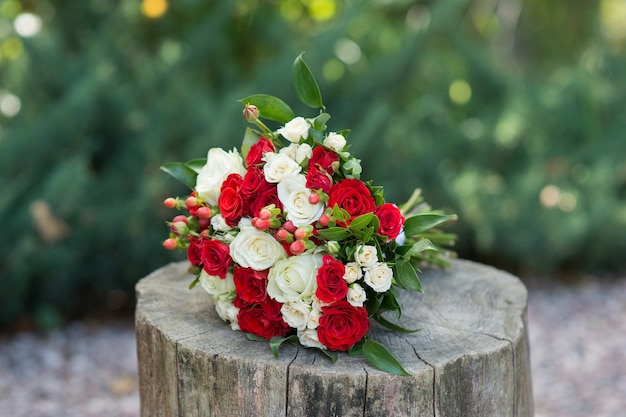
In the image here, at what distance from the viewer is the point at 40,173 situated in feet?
10.7

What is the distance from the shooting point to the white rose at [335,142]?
1.46 metres

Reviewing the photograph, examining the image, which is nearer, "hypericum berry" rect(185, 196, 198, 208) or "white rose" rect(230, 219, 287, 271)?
"white rose" rect(230, 219, 287, 271)

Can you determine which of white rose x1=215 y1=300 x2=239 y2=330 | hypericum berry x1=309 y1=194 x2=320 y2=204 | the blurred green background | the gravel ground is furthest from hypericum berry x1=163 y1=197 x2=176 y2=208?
the blurred green background

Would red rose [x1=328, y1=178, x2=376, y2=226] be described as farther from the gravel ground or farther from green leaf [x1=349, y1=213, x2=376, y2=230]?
the gravel ground

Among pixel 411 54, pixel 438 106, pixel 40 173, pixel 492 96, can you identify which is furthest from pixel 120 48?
pixel 492 96

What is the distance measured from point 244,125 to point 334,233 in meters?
2.05

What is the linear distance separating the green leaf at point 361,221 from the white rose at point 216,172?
0.31m

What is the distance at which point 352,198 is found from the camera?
144 centimetres

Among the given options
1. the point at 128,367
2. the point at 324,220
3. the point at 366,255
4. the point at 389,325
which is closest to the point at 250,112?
the point at 324,220

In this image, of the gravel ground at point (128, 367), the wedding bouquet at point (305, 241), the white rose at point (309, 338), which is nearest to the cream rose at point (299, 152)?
the wedding bouquet at point (305, 241)

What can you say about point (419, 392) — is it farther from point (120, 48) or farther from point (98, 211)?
point (120, 48)

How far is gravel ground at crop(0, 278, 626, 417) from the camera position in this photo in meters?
2.77

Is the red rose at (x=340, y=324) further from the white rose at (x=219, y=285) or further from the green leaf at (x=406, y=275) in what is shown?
the white rose at (x=219, y=285)

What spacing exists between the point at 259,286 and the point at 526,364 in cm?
70
